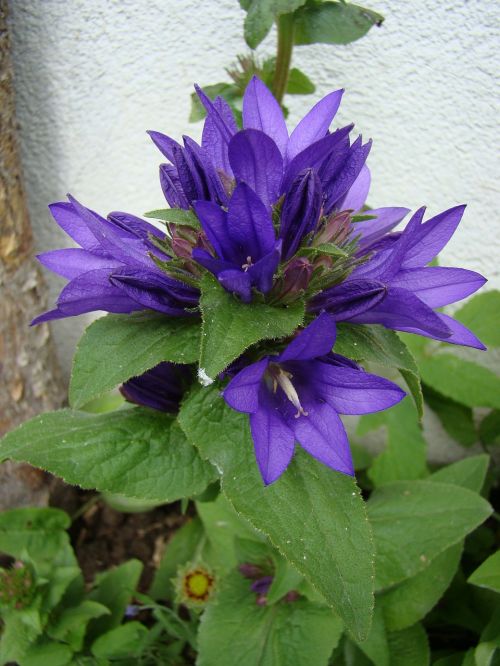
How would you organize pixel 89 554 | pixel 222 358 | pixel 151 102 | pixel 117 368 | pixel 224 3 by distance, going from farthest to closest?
1. pixel 89 554
2. pixel 151 102
3. pixel 224 3
4. pixel 117 368
5. pixel 222 358

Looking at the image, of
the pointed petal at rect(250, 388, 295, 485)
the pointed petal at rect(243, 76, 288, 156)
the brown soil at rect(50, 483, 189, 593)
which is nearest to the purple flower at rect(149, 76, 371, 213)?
the pointed petal at rect(243, 76, 288, 156)

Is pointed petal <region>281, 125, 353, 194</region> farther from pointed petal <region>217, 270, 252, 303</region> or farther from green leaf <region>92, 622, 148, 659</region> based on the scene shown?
green leaf <region>92, 622, 148, 659</region>

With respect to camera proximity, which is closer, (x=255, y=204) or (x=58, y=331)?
(x=255, y=204)

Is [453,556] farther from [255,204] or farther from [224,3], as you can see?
[224,3]

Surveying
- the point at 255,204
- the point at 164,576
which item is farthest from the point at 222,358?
the point at 164,576

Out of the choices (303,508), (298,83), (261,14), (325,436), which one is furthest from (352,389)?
(298,83)

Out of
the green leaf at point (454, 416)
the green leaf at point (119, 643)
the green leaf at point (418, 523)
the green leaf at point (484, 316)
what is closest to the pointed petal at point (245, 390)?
the green leaf at point (418, 523)
